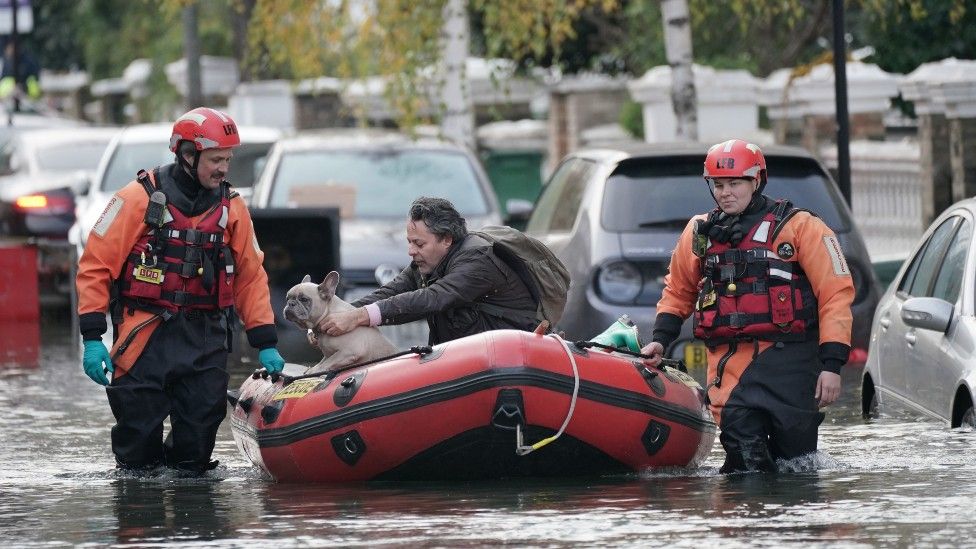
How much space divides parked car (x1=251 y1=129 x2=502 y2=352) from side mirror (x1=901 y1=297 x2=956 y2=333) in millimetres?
5916

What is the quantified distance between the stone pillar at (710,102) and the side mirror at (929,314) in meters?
14.0

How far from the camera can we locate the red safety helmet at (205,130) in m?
9.55

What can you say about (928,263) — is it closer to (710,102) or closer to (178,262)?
(178,262)

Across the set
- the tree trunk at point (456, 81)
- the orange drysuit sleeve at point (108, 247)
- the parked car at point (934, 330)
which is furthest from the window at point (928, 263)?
the tree trunk at point (456, 81)

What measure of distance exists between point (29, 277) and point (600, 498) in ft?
40.1

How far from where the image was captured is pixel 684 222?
12.6 metres

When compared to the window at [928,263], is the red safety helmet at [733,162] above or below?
above

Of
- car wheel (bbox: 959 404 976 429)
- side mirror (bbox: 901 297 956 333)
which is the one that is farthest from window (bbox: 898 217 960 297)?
car wheel (bbox: 959 404 976 429)

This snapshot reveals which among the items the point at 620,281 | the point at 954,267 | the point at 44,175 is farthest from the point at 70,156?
the point at 954,267

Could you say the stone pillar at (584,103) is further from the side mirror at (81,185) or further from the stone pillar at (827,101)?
the side mirror at (81,185)

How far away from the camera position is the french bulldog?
9.65 metres

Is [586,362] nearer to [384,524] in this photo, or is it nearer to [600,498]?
[600,498]

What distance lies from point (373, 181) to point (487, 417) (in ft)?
25.6

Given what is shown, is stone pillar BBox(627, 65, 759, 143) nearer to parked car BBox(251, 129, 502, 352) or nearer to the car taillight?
the car taillight
